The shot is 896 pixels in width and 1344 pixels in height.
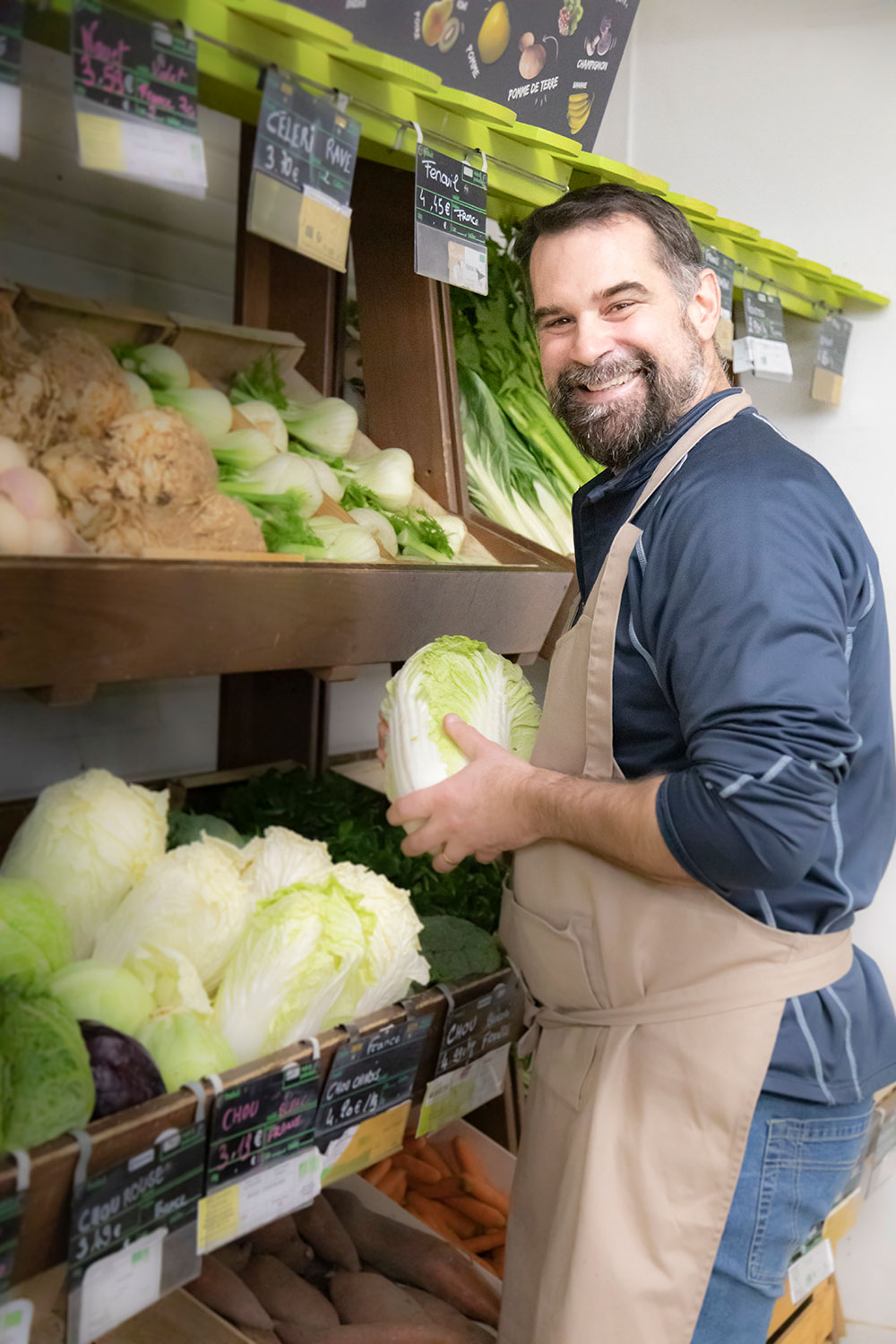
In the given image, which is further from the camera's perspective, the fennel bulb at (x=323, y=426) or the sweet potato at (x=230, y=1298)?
the fennel bulb at (x=323, y=426)

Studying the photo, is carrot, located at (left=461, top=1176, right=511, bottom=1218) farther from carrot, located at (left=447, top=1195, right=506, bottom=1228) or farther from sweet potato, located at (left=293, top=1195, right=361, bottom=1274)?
sweet potato, located at (left=293, top=1195, right=361, bottom=1274)

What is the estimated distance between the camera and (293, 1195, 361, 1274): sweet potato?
213cm

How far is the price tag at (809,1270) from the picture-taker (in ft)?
6.86

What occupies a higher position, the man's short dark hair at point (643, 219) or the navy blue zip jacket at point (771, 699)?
the man's short dark hair at point (643, 219)

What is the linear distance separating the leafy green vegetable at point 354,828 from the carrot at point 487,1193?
654mm

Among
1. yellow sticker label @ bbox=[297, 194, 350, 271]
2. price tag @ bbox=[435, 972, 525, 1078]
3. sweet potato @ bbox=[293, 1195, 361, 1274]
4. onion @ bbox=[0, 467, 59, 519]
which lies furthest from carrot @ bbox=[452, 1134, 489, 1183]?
yellow sticker label @ bbox=[297, 194, 350, 271]

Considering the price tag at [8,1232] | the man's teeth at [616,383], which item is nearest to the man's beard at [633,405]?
the man's teeth at [616,383]

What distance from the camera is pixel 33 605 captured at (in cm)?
119

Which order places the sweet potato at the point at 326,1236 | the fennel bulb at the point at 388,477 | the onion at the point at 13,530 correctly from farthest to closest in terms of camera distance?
the sweet potato at the point at 326,1236, the fennel bulb at the point at 388,477, the onion at the point at 13,530

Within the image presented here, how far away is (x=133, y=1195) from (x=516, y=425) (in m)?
1.97

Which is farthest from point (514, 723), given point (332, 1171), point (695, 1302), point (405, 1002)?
point (695, 1302)

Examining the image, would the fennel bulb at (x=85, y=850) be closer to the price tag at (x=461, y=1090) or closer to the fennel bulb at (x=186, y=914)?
the fennel bulb at (x=186, y=914)

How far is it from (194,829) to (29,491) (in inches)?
38.4

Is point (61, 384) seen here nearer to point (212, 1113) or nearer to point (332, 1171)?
point (212, 1113)
